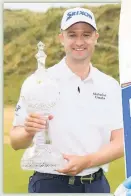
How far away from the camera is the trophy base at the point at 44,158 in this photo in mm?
1840

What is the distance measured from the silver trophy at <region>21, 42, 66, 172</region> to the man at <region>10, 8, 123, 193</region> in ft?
0.09

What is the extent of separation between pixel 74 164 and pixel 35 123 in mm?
269

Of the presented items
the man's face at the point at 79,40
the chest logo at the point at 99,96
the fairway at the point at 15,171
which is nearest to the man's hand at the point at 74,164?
the fairway at the point at 15,171

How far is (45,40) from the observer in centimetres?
189

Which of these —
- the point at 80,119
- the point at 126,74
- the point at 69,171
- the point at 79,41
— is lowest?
the point at 69,171

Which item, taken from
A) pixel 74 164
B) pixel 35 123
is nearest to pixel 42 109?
pixel 35 123

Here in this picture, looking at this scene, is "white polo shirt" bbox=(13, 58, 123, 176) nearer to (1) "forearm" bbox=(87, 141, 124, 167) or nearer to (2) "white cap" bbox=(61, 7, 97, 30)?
(1) "forearm" bbox=(87, 141, 124, 167)

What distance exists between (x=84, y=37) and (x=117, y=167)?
0.64 m

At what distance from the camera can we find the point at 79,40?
72.3 inches

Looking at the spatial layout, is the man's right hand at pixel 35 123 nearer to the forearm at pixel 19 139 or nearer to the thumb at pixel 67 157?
the forearm at pixel 19 139

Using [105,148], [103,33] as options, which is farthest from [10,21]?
[105,148]

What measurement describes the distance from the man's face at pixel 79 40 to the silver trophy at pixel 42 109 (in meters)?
0.15

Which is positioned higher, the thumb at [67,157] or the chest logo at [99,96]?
the chest logo at [99,96]

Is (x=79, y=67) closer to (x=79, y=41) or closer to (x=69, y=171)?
(x=79, y=41)
